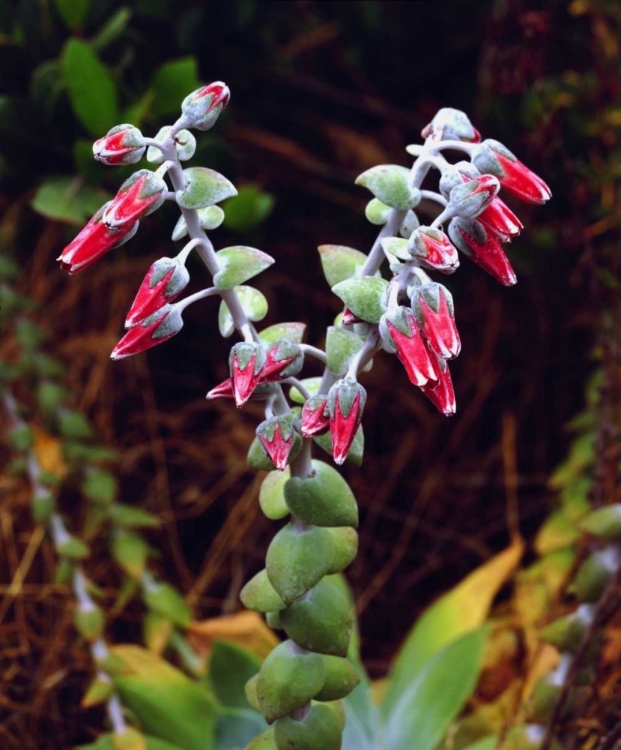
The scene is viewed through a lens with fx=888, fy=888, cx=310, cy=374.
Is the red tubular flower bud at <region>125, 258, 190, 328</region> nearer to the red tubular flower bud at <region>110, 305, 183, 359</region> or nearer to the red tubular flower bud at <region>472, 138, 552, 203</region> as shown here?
the red tubular flower bud at <region>110, 305, 183, 359</region>

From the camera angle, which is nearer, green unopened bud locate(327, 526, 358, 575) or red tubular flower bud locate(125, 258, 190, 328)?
red tubular flower bud locate(125, 258, 190, 328)

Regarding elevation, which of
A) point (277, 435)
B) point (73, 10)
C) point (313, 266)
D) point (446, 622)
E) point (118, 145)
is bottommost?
point (446, 622)

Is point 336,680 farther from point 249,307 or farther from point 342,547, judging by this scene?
point 249,307

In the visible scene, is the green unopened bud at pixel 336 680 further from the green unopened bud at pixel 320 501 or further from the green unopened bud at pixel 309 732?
the green unopened bud at pixel 320 501

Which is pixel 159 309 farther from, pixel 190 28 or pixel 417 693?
pixel 190 28

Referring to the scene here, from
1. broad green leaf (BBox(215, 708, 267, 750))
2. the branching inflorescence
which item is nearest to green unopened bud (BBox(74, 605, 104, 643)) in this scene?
broad green leaf (BBox(215, 708, 267, 750))

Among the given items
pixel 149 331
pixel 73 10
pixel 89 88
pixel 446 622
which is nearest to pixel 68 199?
pixel 89 88
